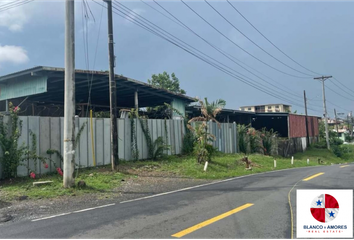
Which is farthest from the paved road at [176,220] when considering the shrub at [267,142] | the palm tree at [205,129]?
the shrub at [267,142]

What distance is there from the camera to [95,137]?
A: 45.3ft

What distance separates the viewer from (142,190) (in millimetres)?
10352

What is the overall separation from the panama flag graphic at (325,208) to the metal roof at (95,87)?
44.5 feet

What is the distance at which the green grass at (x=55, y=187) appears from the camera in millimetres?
9203

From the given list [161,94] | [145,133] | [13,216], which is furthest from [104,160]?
[161,94]

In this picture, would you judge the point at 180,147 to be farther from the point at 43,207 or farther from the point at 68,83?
the point at 43,207

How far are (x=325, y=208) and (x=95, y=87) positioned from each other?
17452 mm

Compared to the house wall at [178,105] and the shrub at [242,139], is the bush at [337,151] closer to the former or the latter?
the shrub at [242,139]

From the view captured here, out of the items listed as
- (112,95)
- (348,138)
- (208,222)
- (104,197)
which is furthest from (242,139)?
(348,138)

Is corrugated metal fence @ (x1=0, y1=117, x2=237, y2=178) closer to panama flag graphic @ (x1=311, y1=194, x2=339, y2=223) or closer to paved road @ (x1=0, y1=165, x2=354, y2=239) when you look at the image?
paved road @ (x1=0, y1=165, x2=354, y2=239)

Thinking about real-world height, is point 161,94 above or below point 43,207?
above

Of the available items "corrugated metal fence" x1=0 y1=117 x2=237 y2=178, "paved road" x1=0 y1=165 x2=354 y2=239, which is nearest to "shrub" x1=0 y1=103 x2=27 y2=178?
"corrugated metal fence" x1=0 y1=117 x2=237 y2=178

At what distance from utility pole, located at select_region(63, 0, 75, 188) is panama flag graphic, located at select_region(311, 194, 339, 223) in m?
7.56

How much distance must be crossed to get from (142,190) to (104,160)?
4433 mm
